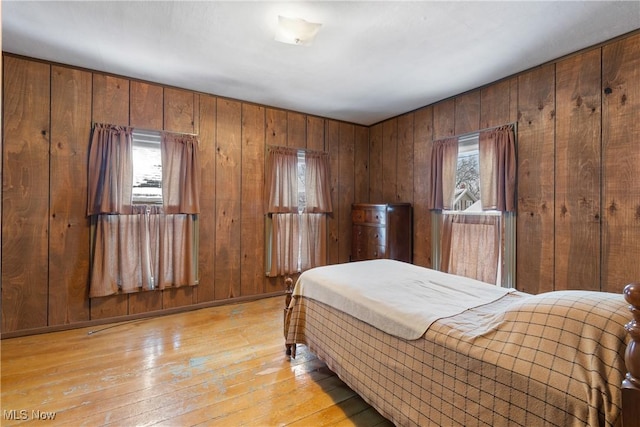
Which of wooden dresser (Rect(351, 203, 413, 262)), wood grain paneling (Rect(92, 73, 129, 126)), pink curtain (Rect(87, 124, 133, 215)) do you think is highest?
wood grain paneling (Rect(92, 73, 129, 126))

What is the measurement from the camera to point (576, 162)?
8.70 ft

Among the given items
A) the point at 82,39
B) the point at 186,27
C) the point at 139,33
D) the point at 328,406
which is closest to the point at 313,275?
the point at 328,406

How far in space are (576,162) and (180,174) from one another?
3.93m

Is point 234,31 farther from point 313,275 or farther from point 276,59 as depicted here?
point 313,275

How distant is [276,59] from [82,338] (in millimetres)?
3157

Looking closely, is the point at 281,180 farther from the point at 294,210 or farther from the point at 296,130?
the point at 296,130

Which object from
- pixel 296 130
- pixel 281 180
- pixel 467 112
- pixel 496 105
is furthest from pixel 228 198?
pixel 496 105

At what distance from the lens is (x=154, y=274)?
11.1 feet

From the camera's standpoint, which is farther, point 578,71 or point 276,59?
point 276,59

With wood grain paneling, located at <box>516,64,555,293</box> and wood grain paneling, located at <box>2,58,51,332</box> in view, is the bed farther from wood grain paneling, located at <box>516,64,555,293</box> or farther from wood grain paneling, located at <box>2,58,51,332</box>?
wood grain paneling, located at <box>2,58,51,332</box>

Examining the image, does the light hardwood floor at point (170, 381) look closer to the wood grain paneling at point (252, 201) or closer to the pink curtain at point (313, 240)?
the wood grain paneling at point (252, 201)

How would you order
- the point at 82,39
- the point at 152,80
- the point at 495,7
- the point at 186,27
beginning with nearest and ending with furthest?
the point at 495,7
the point at 186,27
the point at 82,39
the point at 152,80

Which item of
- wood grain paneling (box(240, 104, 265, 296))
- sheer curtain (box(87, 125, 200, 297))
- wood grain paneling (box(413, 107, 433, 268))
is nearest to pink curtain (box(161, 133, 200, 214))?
sheer curtain (box(87, 125, 200, 297))

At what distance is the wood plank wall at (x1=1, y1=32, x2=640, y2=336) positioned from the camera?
248 cm
